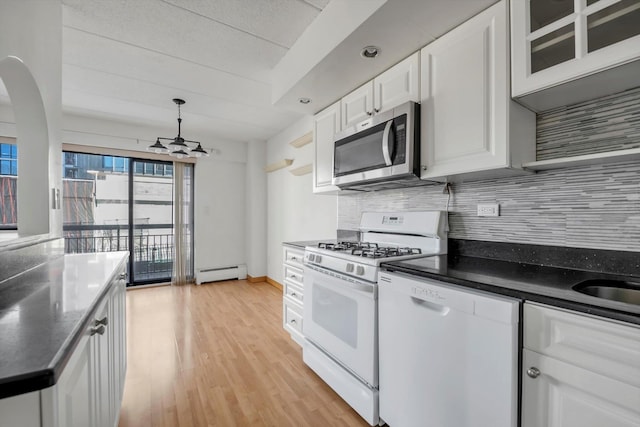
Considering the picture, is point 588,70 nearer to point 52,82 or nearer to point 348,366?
point 348,366

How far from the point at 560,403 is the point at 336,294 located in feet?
3.89

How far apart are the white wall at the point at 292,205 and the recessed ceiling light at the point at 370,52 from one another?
1.60 m

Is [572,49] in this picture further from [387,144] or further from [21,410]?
[21,410]

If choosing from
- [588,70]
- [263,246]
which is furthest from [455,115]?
[263,246]

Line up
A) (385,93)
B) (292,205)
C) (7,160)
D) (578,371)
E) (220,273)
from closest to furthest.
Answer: (578,371) < (385,93) < (7,160) < (292,205) < (220,273)

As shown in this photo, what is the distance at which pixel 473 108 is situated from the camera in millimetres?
1510

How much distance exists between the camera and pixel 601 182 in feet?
4.41

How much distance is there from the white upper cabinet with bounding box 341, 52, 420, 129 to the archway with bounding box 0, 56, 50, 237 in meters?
2.01

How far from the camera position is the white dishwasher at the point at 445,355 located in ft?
3.47

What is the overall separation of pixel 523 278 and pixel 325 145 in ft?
6.25

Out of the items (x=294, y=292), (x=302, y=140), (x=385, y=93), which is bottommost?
(x=294, y=292)

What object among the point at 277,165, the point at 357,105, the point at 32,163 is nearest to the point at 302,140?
the point at 277,165

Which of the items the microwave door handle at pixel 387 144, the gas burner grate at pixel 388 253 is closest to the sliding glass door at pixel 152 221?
the gas burner grate at pixel 388 253

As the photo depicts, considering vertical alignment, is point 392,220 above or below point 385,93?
below
